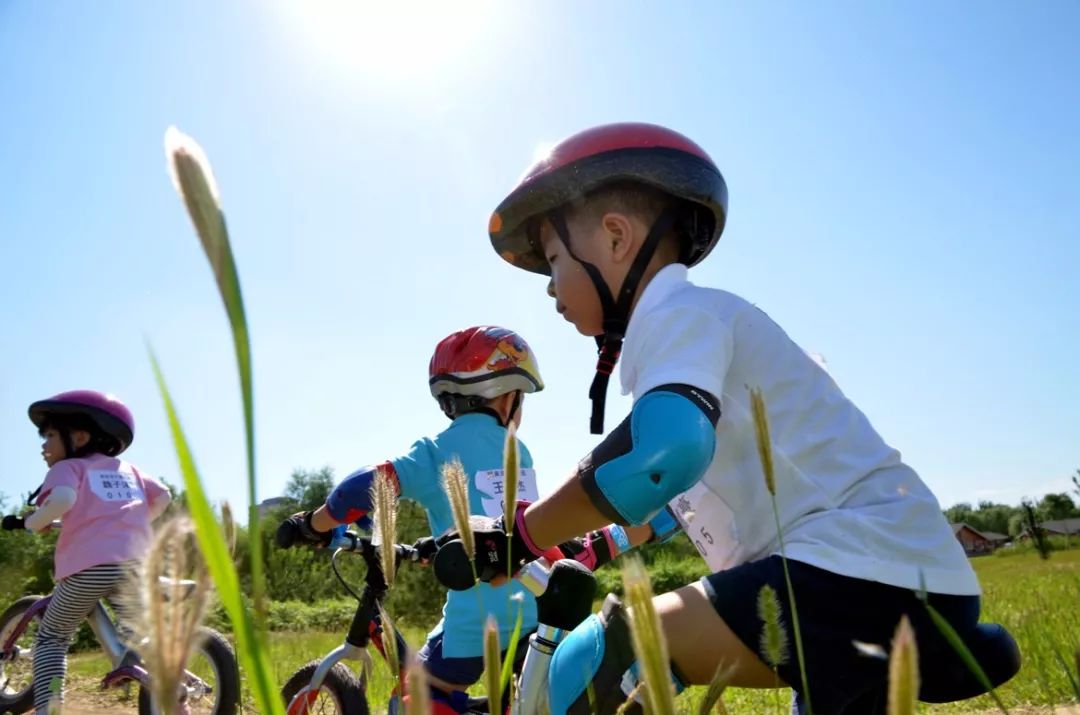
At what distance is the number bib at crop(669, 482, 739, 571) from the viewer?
6.63 ft

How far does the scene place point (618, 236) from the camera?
2.56 m

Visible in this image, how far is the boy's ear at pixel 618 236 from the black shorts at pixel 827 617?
114 cm

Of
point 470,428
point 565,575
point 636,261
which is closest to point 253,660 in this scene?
point 565,575

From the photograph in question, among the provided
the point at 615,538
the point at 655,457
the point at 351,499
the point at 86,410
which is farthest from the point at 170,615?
the point at 86,410

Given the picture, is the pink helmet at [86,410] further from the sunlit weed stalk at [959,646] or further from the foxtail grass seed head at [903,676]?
the foxtail grass seed head at [903,676]

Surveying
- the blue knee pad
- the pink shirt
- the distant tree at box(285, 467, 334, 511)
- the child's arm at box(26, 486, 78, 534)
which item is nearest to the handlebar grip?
the blue knee pad

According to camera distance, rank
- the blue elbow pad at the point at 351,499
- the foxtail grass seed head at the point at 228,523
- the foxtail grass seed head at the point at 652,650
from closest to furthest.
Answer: the foxtail grass seed head at the point at 652,650, the foxtail grass seed head at the point at 228,523, the blue elbow pad at the point at 351,499

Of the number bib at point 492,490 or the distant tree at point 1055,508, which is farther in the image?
the distant tree at point 1055,508

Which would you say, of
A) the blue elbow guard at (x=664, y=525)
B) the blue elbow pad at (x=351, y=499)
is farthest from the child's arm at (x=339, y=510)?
the blue elbow guard at (x=664, y=525)

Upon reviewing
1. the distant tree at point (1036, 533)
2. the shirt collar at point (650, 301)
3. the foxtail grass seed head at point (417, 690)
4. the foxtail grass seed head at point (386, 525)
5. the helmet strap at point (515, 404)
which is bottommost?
the distant tree at point (1036, 533)

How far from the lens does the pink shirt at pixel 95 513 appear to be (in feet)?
18.8

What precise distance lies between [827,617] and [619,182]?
1649 mm

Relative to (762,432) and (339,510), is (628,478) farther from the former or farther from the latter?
(339,510)

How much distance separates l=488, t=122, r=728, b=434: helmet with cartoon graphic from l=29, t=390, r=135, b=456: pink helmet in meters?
5.11
